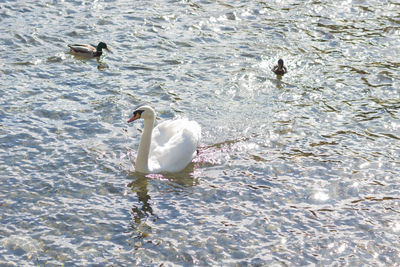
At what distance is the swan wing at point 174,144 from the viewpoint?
1295 centimetres

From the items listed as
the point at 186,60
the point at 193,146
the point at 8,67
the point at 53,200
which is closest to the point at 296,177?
Result: the point at 193,146

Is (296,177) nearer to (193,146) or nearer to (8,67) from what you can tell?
(193,146)

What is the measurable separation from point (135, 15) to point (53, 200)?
10.1m

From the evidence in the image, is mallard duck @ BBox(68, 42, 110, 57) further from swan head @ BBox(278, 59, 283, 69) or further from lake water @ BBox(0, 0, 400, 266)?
swan head @ BBox(278, 59, 283, 69)

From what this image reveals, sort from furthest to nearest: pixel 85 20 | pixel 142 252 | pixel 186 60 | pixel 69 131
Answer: pixel 85 20 < pixel 186 60 < pixel 69 131 < pixel 142 252

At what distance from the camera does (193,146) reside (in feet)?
43.7

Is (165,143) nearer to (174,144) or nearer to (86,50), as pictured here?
(174,144)

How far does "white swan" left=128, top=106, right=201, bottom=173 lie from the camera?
12625 mm

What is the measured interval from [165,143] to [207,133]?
1.15 meters

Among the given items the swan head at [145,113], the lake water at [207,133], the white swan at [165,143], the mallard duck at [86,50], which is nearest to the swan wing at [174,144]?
the white swan at [165,143]

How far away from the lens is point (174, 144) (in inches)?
523

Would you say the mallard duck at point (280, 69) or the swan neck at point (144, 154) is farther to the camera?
the mallard duck at point (280, 69)

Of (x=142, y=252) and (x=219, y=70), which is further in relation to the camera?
(x=219, y=70)

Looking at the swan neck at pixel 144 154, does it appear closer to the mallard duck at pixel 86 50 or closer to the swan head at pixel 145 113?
the swan head at pixel 145 113
